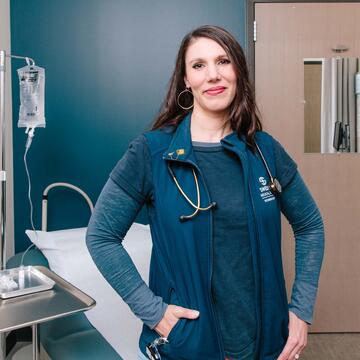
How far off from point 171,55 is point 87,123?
67 cm

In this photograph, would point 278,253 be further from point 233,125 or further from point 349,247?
point 349,247

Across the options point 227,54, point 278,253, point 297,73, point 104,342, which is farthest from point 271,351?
point 297,73

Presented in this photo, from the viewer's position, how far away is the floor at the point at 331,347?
2.47 metres

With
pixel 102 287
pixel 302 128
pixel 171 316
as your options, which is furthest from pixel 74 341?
pixel 302 128

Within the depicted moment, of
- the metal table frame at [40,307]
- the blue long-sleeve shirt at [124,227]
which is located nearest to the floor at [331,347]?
the metal table frame at [40,307]

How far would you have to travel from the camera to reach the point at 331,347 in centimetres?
262

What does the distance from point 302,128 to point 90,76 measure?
4.48 ft

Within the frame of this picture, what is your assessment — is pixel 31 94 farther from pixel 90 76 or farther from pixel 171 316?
pixel 171 316

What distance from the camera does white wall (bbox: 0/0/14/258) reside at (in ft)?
8.25

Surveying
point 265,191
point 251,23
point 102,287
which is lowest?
point 102,287

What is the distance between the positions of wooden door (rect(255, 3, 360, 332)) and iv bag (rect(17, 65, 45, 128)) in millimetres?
1379

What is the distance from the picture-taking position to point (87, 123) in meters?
2.71

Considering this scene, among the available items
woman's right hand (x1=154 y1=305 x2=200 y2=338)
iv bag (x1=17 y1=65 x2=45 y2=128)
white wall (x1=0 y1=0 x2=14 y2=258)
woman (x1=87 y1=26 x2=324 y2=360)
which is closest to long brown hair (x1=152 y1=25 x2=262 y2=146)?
woman (x1=87 y1=26 x2=324 y2=360)

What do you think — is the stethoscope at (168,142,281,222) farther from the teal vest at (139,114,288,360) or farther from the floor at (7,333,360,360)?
the floor at (7,333,360,360)
